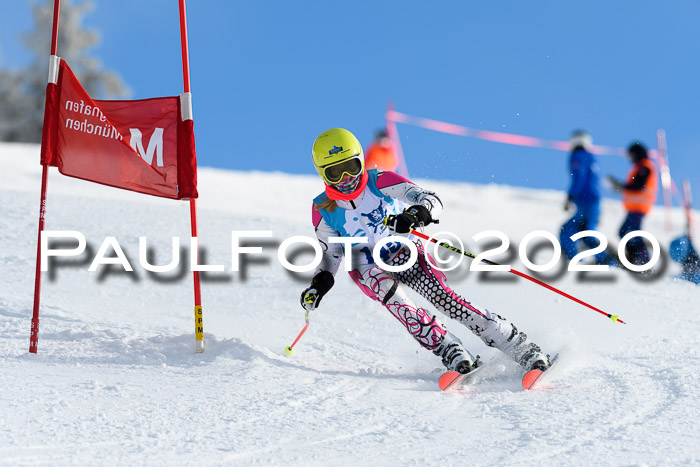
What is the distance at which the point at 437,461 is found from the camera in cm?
268

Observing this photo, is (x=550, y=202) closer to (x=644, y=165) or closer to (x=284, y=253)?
(x=644, y=165)

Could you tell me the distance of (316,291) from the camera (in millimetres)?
4297

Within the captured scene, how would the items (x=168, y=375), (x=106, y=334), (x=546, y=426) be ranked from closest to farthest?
(x=546, y=426)
(x=168, y=375)
(x=106, y=334)

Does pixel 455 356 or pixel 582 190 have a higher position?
pixel 582 190

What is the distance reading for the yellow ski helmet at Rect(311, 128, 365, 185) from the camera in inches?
161

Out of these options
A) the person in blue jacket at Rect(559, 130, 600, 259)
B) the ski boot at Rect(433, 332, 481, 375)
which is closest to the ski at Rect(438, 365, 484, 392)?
the ski boot at Rect(433, 332, 481, 375)

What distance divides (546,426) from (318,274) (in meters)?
1.76

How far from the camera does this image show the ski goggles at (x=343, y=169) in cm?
410

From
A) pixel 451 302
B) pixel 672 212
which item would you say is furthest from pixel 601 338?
pixel 672 212

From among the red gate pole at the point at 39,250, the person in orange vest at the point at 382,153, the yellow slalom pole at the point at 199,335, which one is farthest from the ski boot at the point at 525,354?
the person in orange vest at the point at 382,153

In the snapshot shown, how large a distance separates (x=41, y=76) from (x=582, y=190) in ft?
82.2

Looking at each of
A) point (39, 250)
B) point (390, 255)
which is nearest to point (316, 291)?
point (390, 255)

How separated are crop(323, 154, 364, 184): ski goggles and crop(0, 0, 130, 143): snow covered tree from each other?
25116 millimetres

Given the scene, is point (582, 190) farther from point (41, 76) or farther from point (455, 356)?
point (41, 76)
